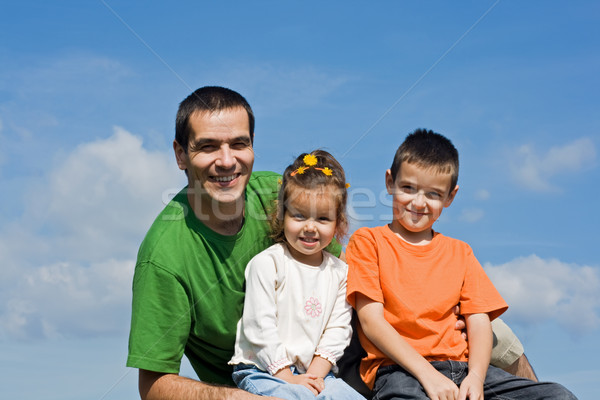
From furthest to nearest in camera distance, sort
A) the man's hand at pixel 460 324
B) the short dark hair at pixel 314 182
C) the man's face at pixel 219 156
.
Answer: the man's face at pixel 219 156 → the man's hand at pixel 460 324 → the short dark hair at pixel 314 182

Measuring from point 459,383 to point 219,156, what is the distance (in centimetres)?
232

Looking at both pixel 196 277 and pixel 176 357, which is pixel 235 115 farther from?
pixel 176 357

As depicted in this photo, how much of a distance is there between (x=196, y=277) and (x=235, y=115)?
122cm

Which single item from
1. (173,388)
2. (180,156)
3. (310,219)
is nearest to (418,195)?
(310,219)

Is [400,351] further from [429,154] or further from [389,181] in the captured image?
[429,154]

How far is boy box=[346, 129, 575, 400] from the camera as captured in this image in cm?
423

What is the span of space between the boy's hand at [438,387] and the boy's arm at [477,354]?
85 millimetres

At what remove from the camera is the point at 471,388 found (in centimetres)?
423

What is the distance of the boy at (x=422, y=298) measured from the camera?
4234 millimetres

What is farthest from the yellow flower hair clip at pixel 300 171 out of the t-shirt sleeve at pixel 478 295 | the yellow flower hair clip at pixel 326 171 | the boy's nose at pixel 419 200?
the t-shirt sleeve at pixel 478 295

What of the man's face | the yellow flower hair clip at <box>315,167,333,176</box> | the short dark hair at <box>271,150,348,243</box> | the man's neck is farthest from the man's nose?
the yellow flower hair clip at <box>315,167,333,176</box>

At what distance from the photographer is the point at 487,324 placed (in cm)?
457

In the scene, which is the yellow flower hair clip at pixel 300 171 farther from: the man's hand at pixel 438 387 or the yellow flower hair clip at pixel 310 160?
the man's hand at pixel 438 387

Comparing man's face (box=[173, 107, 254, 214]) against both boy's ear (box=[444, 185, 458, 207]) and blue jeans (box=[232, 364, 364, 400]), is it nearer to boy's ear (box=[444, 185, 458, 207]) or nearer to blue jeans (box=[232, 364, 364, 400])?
blue jeans (box=[232, 364, 364, 400])
